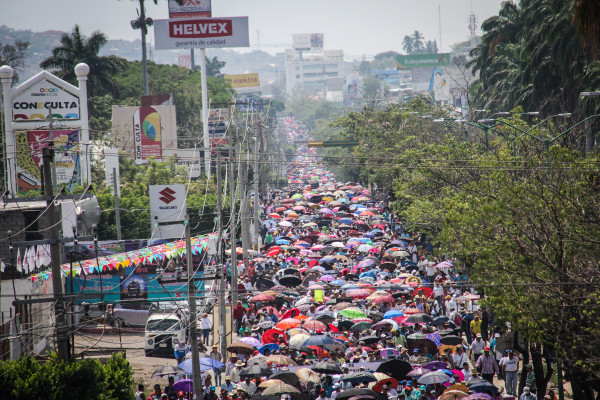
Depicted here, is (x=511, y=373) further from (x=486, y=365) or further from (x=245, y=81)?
(x=245, y=81)

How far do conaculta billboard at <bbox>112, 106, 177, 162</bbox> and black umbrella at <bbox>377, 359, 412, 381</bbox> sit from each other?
3537 centimetres

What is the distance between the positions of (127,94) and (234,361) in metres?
71.5

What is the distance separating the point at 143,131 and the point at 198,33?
59.8 feet

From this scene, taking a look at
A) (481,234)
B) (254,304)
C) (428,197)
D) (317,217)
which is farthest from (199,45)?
(481,234)

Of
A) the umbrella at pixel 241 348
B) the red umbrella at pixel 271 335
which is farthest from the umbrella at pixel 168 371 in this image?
the red umbrella at pixel 271 335

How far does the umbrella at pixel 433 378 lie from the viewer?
1753 cm

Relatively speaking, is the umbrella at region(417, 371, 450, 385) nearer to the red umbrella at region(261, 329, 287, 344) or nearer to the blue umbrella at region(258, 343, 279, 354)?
the blue umbrella at region(258, 343, 279, 354)

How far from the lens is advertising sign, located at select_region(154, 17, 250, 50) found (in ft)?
223

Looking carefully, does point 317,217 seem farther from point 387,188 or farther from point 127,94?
point 127,94

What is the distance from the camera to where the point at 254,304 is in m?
29.1

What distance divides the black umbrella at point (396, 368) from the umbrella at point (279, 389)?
2324 mm

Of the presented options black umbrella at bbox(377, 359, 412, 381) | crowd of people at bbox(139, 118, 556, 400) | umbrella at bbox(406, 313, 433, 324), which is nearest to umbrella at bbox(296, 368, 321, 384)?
crowd of people at bbox(139, 118, 556, 400)

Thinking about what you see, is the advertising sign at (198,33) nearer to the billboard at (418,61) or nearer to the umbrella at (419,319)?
the umbrella at (419,319)

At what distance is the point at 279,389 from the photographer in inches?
687
